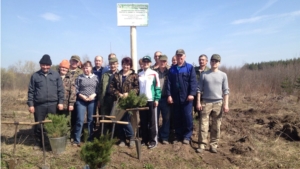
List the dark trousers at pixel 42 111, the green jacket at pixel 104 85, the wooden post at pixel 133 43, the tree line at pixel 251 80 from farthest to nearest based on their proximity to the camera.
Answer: the tree line at pixel 251 80
the wooden post at pixel 133 43
the green jacket at pixel 104 85
the dark trousers at pixel 42 111

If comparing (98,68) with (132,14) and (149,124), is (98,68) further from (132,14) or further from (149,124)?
(149,124)

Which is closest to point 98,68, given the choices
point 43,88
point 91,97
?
point 91,97

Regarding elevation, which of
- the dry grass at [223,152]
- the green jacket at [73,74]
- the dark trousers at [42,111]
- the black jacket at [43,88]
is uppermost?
the green jacket at [73,74]

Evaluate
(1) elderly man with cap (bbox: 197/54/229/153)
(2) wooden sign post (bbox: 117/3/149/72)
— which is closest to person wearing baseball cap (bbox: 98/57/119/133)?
(2) wooden sign post (bbox: 117/3/149/72)

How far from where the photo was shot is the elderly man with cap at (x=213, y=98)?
4727 mm

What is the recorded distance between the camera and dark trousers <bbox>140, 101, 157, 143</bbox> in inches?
194

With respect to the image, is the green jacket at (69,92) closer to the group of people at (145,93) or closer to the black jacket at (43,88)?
the group of people at (145,93)

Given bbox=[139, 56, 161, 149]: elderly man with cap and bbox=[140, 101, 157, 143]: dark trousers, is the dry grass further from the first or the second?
bbox=[139, 56, 161, 149]: elderly man with cap

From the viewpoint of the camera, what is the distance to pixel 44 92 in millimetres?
4758

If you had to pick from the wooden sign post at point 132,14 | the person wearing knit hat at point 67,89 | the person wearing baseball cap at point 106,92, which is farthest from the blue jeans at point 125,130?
the wooden sign post at point 132,14

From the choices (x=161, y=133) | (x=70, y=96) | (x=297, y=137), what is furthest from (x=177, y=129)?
(x=297, y=137)

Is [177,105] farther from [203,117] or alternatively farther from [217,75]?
[217,75]

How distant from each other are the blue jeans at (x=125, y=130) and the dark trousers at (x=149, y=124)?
0.30 metres

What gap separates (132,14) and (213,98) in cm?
334
